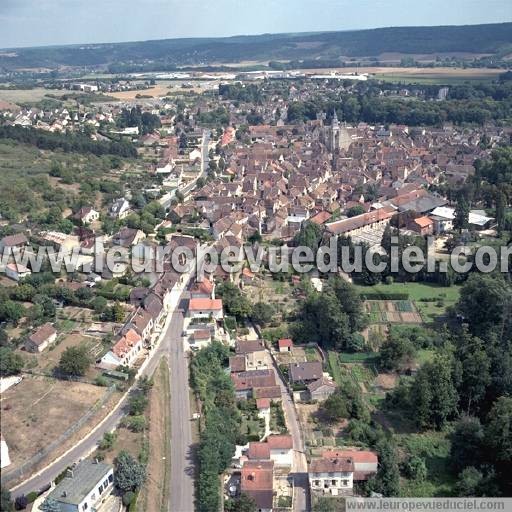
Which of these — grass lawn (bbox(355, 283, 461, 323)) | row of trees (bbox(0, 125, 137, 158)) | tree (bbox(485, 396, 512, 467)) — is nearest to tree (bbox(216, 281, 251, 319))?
grass lawn (bbox(355, 283, 461, 323))

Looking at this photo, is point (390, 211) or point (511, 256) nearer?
point (511, 256)

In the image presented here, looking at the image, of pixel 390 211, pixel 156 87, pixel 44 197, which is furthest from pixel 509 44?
pixel 44 197

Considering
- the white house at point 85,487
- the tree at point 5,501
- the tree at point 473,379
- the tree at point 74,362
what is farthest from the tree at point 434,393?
the tree at point 5,501

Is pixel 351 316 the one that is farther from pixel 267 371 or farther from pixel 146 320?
pixel 146 320

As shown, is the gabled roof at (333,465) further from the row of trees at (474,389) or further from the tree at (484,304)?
the tree at (484,304)

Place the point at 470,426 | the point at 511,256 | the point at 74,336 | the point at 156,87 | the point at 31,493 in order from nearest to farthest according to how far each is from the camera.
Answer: the point at 31,493
the point at 470,426
the point at 74,336
the point at 511,256
the point at 156,87

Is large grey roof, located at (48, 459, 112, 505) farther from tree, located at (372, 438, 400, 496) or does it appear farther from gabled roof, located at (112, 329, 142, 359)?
tree, located at (372, 438, 400, 496)
